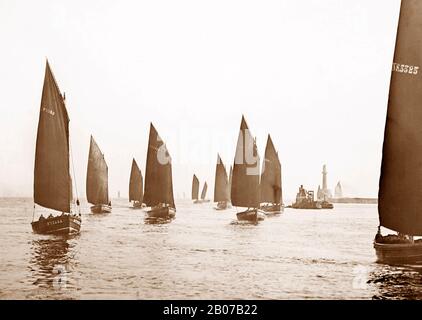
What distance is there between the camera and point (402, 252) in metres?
13.4

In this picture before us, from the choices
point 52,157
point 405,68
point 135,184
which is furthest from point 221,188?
point 405,68

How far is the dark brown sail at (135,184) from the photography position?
152 ft

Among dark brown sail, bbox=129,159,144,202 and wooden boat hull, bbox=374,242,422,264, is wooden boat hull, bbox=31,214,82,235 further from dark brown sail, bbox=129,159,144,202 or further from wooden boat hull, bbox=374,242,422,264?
dark brown sail, bbox=129,159,144,202

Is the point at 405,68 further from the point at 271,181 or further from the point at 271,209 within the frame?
the point at 271,209

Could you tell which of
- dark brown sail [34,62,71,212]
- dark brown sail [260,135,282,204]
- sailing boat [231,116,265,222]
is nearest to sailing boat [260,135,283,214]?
dark brown sail [260,135,282,204]

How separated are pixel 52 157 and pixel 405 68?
11390 mm

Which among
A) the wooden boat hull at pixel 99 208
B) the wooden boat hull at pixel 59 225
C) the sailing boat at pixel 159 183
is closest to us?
the wooden boat hull at pixel 59 225

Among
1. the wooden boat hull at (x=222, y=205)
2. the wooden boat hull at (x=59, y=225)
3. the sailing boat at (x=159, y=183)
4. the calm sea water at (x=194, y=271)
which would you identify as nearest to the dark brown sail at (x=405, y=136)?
the calm sea water at (x=194, y=271)

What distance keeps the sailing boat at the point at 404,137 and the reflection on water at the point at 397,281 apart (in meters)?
0.99

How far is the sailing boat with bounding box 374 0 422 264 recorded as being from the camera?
11.2 m

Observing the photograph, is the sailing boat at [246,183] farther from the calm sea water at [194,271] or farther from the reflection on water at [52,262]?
the reflection on water at [52,262]

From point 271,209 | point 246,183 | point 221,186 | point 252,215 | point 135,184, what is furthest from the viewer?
point 221,186
